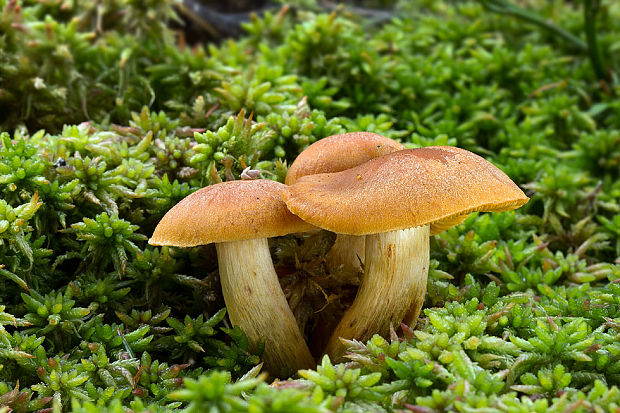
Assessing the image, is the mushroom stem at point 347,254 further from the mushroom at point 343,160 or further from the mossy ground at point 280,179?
the mossy ground at point 280,179

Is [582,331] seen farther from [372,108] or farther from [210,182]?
[372,108]

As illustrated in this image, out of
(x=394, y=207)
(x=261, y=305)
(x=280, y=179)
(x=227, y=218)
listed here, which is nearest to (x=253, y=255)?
(x=261, y=305)

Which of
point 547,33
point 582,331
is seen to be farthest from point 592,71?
point 582,331

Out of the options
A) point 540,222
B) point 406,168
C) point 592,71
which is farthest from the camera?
point 592,71

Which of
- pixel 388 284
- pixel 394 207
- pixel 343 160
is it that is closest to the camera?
pixel 394 207

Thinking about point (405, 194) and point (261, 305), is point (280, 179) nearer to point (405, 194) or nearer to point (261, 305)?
point (261, 305)
